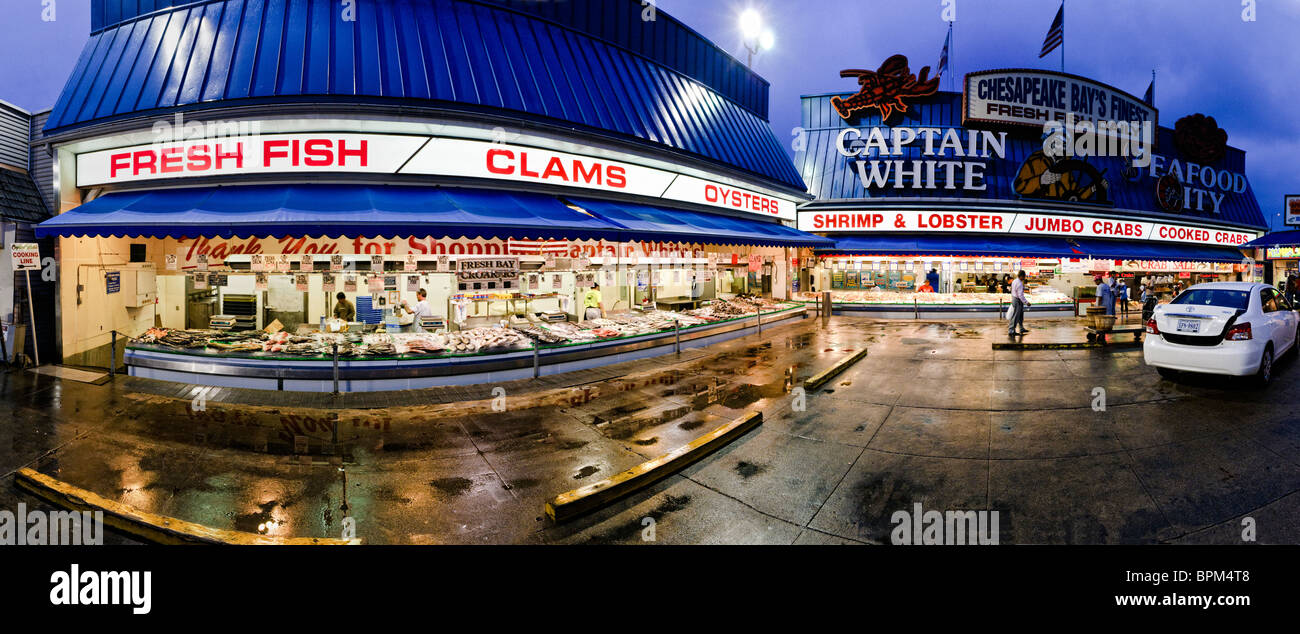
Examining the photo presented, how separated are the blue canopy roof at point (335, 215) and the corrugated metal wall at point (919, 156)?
17.5 metres

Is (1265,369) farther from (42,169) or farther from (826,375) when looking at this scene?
(42,169)

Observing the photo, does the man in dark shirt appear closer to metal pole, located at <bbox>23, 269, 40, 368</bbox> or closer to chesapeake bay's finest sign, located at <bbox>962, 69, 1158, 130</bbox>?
metal pole, located at <bbox>23, 269, 40, 368</bbox>

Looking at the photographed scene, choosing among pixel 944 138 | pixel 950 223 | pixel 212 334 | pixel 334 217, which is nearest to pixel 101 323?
pixel 212 334

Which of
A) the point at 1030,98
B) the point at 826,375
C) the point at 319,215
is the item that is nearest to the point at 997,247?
the point at 1030,98

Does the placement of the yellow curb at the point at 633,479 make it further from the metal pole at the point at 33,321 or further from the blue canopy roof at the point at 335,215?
the metal pole at the point at 33,321

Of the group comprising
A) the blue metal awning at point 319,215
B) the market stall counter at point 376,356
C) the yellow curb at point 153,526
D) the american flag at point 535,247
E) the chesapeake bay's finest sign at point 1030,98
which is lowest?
the yellow curb at point 153,526

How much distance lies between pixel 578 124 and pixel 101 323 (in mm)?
11947

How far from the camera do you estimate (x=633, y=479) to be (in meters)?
5.27

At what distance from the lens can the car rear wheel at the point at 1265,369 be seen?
877cm

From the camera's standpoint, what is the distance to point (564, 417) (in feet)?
26.0

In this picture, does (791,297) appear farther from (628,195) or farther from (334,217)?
(334,217)

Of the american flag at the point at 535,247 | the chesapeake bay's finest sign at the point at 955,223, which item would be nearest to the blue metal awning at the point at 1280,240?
the chesapeake bay's finest sign at the point at 955,223

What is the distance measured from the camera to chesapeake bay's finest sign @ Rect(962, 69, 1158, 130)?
86.4 feet

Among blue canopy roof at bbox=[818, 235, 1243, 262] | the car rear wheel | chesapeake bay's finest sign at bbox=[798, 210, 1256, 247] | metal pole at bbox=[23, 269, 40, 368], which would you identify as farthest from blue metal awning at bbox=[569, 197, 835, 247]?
metal pole at bbox=[23, 269, 40, 368]
